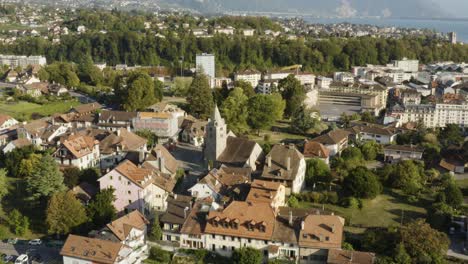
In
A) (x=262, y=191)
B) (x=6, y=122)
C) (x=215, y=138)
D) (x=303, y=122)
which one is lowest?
(x=303, y=122)

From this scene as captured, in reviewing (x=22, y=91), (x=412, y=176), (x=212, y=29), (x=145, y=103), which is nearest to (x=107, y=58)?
(x=212, y=29)

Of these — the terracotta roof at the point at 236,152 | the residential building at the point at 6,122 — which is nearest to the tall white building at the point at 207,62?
the residential building at the point at 6,122

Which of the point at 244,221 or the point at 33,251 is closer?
the point at 244,221

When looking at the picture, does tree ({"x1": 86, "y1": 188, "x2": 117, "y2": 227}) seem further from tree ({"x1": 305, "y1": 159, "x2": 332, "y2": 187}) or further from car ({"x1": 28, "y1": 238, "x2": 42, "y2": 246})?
tree ({"x1": 305, "y1": 159, "x2": 332, "y2": 187})

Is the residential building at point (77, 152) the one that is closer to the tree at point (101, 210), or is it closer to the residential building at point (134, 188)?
the residential building at point (134, 188)

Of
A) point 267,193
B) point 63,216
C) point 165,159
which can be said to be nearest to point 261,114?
point 165,159

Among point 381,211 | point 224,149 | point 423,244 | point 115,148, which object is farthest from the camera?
point 115,148

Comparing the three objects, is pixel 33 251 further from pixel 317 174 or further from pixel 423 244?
pixel 423 244

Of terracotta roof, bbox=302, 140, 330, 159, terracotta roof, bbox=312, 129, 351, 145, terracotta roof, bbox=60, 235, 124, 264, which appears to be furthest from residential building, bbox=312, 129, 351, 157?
terracotta roof, bbox=60, 235, 124, 264
